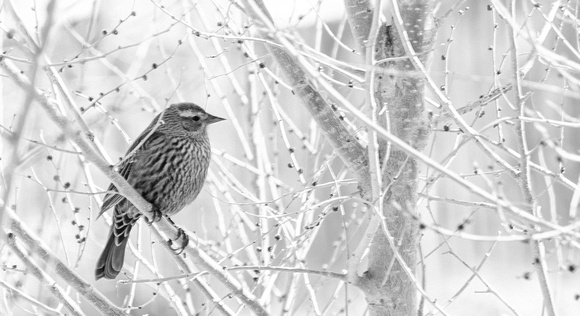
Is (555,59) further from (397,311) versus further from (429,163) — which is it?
(397,311)

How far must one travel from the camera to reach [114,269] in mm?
4891

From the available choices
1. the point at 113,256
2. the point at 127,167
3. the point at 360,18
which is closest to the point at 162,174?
the point at 127,167

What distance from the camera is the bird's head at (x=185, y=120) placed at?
17.4ft

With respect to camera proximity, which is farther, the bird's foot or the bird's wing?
the bird's wing

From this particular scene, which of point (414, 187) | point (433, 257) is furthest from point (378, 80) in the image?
point (433, 257)

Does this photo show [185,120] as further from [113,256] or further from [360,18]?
[360,18]

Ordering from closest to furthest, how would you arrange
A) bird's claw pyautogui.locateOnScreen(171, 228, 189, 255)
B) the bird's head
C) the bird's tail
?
1. bird's claw pyautogui.locateOnScreen(171, 228, 189, 255)
2. the bird's tail
3. the bird's head

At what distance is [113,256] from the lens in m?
4.93

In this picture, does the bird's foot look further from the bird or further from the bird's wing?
the bird

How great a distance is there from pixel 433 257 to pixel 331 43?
11.0ft

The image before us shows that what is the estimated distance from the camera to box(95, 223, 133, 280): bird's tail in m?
4.89

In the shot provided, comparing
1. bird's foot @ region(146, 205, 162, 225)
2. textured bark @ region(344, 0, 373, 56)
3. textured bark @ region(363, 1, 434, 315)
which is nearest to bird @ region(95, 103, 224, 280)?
bird's foot @ region(146, 205, 162, 225)

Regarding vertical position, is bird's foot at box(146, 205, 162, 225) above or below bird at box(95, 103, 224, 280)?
below

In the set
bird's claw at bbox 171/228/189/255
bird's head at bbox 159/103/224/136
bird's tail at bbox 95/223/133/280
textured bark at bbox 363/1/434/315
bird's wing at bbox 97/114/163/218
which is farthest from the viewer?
bird's head at bbox 159/103/224/136
